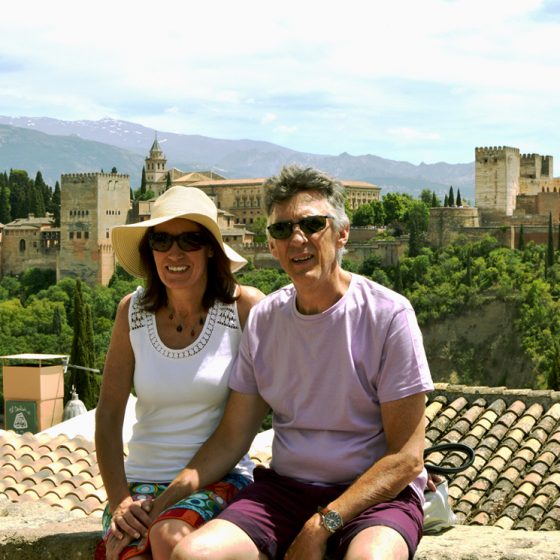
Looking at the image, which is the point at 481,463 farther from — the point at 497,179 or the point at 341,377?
the point at 497,179

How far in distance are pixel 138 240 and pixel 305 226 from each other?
2.59ft

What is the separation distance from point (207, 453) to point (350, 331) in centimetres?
62

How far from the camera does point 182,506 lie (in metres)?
2.86

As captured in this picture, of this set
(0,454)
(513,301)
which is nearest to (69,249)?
(513,301)

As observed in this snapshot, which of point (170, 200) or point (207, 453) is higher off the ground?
point (170, 200)

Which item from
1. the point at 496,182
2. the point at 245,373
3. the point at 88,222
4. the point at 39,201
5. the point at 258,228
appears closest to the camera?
the point at 245,373

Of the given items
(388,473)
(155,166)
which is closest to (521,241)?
(155,166)

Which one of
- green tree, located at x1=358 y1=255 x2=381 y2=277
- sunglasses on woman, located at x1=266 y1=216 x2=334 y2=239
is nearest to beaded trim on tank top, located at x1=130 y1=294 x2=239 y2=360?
sunglasses on woman, located at x1=266 y1=216 x2=334 y2=239

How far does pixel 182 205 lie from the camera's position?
3.26 m

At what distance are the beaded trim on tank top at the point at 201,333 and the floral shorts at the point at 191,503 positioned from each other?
0.43 metres

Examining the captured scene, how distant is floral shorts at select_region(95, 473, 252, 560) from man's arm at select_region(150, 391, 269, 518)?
42mm

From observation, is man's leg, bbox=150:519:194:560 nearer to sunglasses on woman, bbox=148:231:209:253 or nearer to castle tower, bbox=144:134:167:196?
sunglasses on woman, bbox=148:231:209:253

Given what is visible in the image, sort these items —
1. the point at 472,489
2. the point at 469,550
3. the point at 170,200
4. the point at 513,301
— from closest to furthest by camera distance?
the point at 469,550 < the point at 170,200 < the point at 472,489 < the point at 513,301

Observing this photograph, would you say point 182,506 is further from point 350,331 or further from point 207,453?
point 350,331
